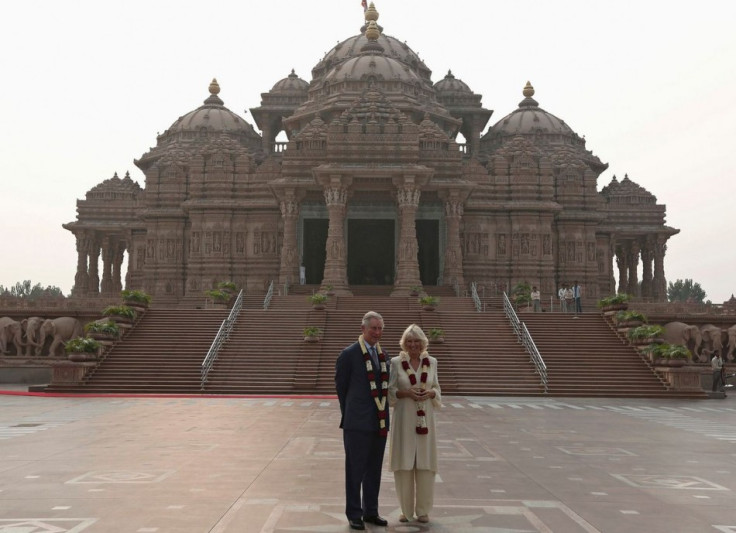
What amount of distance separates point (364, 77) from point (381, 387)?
58912 mm

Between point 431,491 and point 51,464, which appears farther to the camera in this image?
point 51,464

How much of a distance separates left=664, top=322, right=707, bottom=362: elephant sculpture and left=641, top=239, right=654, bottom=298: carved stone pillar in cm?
3229

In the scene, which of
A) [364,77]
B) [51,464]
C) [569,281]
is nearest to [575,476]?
[51,464]

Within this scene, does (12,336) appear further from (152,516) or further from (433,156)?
(152,516)

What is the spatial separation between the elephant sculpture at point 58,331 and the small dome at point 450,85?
4768 cm

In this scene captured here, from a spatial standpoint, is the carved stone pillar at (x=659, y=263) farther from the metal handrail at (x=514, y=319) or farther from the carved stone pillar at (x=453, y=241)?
the metal handrail at (x=514, y=319)

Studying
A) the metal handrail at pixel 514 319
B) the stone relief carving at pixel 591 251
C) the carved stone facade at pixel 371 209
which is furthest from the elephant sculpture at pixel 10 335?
the stone relief carving at pixel 591 251

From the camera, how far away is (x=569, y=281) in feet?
198

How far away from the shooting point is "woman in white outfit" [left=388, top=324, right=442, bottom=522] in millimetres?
8656

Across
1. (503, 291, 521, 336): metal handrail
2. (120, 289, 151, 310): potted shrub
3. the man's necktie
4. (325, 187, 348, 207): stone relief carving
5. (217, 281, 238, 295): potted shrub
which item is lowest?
the man's necktie

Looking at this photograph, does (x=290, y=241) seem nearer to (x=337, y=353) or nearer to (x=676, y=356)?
(x=337, y=353)

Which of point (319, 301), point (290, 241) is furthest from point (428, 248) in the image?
point (319, 301)

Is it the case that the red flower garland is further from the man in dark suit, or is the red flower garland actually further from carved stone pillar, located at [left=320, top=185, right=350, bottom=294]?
carved stone pillar, located at [left=320, top=185, right=350, bottom=294]

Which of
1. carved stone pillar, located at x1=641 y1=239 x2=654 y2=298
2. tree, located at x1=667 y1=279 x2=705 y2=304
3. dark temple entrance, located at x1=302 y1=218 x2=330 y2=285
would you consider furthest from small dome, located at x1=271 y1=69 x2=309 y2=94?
tree, located at x1=667 y1=279 x2=705 y2=304
